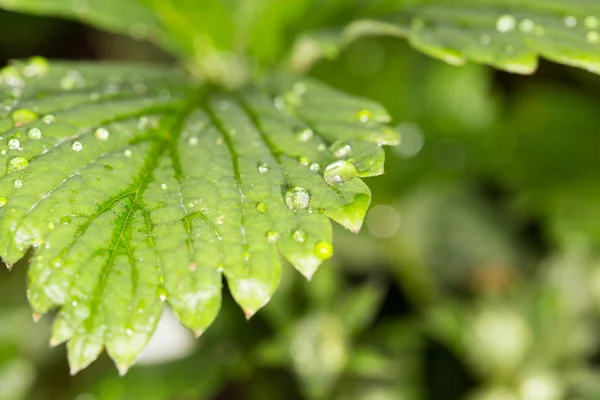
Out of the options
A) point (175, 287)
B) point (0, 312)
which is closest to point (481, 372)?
point (175, 287)

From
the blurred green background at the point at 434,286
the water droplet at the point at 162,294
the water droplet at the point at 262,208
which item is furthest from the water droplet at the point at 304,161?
the blurred green background at the point at 434,286

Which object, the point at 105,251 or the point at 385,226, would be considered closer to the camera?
the point at 105,251

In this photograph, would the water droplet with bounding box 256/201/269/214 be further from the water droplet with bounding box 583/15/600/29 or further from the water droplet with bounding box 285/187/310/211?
the water droplet with bounding box 583/15/600/29

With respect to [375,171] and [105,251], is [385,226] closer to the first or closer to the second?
[375,171]

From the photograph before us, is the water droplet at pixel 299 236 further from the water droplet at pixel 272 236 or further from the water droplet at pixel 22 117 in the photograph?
the water droplet at pixel 22 117

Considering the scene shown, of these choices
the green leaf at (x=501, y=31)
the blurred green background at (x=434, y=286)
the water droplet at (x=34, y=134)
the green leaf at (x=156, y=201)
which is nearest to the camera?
the green leaf at (x=156, y=201)

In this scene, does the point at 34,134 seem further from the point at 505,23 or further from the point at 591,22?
the point at 591,22

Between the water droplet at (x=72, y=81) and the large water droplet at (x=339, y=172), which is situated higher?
the large water droplet at (x=339, y=172)
